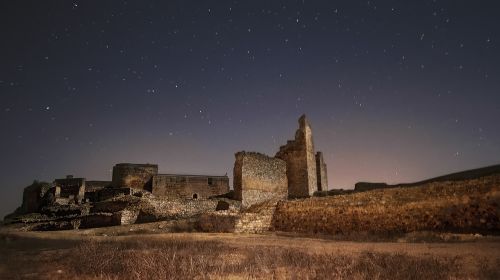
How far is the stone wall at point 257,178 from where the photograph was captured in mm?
27531

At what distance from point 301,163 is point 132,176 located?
2106cm

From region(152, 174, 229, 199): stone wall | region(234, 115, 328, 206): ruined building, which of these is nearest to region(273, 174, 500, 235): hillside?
region(234, 115, 328, 206): ruined building

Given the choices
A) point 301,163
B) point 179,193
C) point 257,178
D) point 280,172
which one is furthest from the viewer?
point 179,193

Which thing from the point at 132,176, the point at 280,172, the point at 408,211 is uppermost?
the point at 132,176

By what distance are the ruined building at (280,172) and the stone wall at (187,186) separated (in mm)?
10667

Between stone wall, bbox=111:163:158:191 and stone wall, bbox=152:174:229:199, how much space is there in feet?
4.97

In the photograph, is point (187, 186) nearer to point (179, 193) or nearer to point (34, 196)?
point (179, 193)

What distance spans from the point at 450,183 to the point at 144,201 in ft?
57.3

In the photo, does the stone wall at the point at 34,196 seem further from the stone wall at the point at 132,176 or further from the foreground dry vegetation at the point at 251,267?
the foreground dry vegetation at the point at 251,267

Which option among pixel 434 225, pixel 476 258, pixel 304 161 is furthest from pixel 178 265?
pixel 304 161

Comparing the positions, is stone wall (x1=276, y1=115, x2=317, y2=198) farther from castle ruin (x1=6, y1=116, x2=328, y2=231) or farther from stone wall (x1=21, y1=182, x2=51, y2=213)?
stone wall (x1=21, y1=182, x2=51, y2=213)

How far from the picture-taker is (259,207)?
1845cm

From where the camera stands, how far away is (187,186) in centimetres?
3922

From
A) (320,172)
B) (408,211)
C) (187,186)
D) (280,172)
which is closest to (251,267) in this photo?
(408,211)
